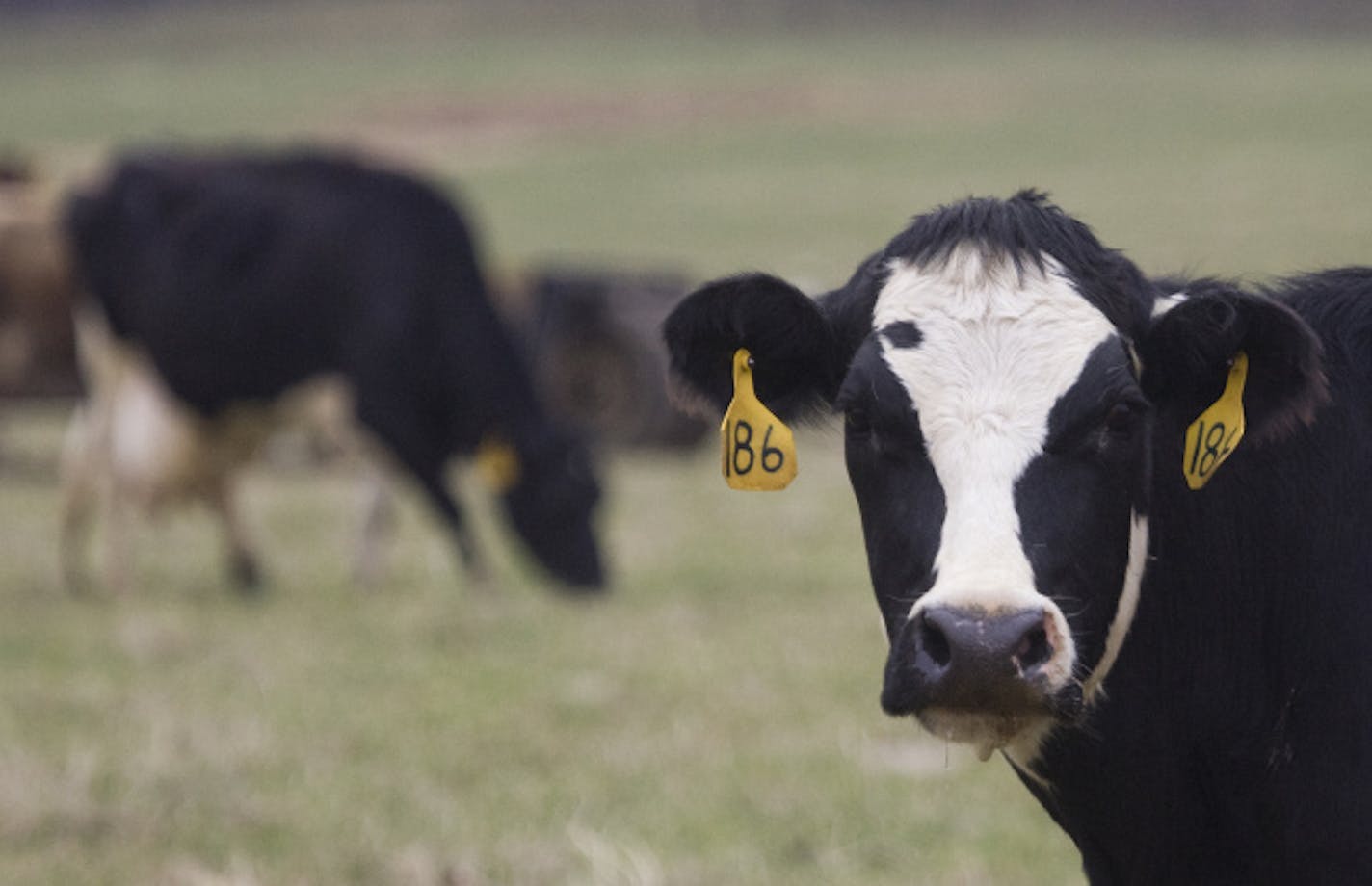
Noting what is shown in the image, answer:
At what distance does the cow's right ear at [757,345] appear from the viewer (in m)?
3.67

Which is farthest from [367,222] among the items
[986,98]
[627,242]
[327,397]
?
[986,98]

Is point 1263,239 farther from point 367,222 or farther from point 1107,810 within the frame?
point 1107,810

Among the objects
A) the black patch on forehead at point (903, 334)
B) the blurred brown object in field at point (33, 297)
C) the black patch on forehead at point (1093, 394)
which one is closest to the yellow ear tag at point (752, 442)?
the black patch on forehead at point (903, 334)

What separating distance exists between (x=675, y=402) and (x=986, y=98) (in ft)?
144

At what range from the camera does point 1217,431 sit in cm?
336

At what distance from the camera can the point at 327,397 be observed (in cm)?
1071

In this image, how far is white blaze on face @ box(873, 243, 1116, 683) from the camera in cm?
311

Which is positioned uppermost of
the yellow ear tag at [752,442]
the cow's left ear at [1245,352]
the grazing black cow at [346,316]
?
the cow's left ear at [1245,352]

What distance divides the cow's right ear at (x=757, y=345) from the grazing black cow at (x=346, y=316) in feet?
20.5

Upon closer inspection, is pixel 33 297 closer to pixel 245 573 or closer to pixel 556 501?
pixel 245 573

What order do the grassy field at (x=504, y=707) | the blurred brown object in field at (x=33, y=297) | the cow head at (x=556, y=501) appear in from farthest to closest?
the blurred brown object in field at (x=33, y=297)
the cow head at (x=556, y=501)
the grassy field at (x=504, y=707)

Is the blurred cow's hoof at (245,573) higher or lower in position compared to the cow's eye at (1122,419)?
lower

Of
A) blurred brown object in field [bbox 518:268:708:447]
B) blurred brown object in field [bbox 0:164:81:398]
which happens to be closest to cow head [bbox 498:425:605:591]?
blurred brown object in field [bbox 0:164:81:398]

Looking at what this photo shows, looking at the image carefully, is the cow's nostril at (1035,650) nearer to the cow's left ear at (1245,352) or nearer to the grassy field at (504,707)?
the cow's left ear at (1245,352)
